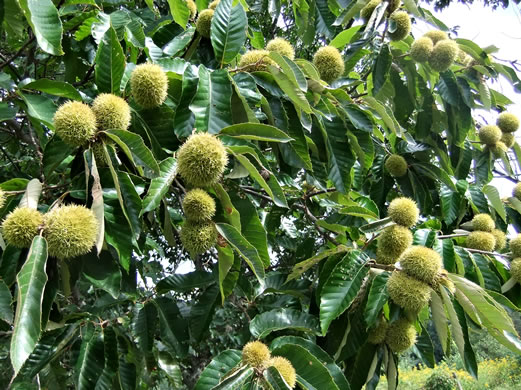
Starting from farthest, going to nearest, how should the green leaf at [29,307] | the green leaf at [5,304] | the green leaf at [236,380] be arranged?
the green leaf at [236,380], the green leaf at [5,304], the green leaf at [29,307]

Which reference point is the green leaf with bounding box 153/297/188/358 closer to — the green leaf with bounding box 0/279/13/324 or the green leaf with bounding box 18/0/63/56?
the green leaf with bounding box 0/279/13/324

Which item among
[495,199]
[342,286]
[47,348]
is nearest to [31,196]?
[47,348]

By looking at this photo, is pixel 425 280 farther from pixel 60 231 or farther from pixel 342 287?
pixel 60 231

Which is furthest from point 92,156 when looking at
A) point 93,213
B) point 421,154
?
point 421,154

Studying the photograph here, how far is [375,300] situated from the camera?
1.32 meters

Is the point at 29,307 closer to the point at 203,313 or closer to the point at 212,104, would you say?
the point at 212,104

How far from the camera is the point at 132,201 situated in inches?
40.4

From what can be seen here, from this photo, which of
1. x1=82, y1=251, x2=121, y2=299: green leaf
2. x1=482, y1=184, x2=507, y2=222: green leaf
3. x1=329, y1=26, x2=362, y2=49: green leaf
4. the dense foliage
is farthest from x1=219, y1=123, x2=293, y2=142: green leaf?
x1=482, y1=184, x2=507, y2=222: green leaf

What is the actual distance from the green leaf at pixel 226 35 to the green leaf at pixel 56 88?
0.39 metres

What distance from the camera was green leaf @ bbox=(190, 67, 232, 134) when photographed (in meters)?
1.11

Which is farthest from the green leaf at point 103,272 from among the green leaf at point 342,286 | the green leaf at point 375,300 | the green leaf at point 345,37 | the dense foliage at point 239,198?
the green leaf at point 345,37

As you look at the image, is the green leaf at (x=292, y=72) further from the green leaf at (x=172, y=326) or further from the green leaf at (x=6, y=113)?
the green leaf at (x=172, y=326)

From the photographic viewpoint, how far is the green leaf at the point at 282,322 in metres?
1.33

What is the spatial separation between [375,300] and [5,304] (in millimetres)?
907
